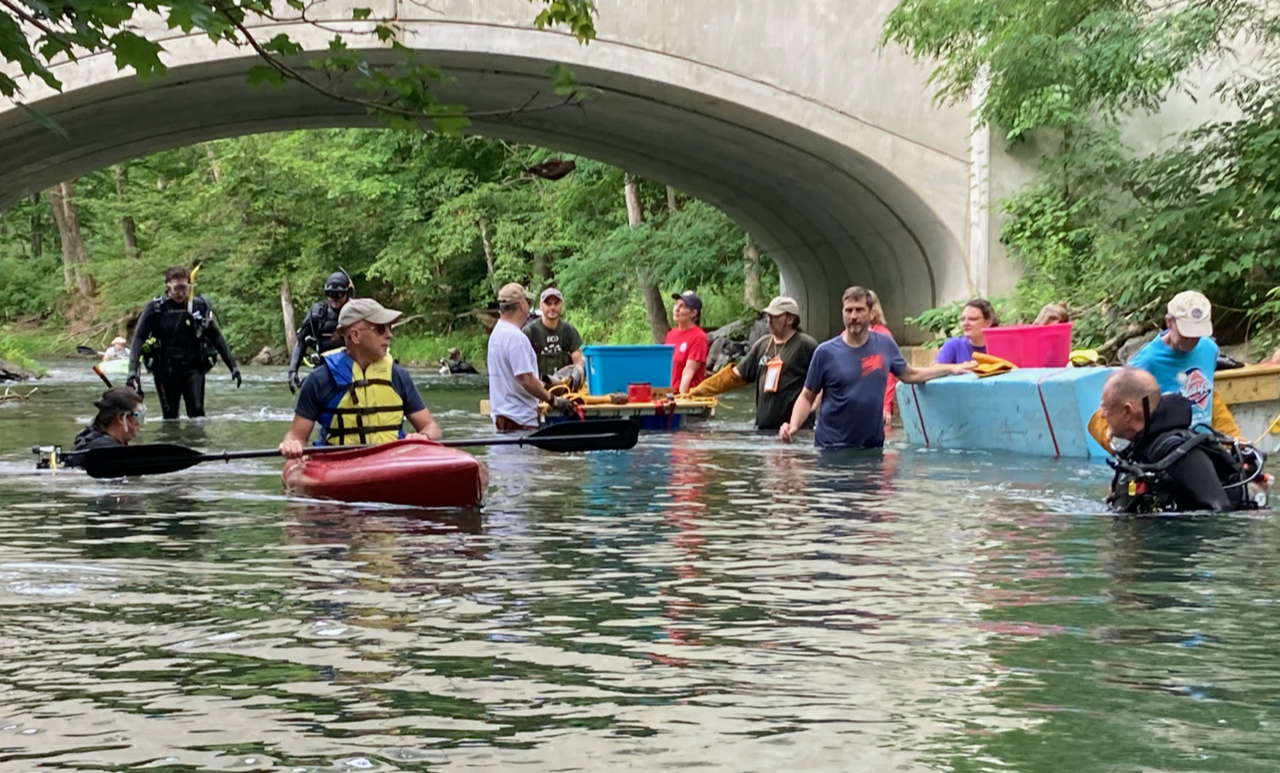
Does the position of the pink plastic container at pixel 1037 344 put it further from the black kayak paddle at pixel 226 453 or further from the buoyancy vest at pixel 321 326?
the buoyancy vest at pixel 321 326

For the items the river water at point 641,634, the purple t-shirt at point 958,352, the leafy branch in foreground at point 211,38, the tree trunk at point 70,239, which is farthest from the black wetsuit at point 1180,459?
the tree trunk at point 70,239

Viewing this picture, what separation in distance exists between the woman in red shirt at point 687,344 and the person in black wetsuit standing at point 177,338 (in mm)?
4025

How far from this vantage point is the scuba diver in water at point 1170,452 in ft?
22.7

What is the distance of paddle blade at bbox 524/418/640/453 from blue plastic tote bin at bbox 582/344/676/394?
5663 mm

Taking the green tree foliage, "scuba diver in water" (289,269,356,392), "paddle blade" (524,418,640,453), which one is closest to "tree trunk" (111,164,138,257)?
the green tree foliage

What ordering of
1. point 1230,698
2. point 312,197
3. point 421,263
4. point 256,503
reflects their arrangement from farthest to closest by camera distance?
point 312,197 < point 421,263 < point 256,503 < point 1230,698

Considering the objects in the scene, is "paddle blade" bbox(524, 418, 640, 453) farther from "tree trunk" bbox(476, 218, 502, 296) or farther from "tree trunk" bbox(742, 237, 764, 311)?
"tree trunk" bbox(476, 218, 502, 296)

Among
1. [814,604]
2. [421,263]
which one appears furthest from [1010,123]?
[421,263]

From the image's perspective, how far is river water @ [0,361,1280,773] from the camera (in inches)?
152

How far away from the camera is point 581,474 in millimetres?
11258

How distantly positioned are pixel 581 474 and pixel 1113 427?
4.89 meters

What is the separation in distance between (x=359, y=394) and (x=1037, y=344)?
18.2ft

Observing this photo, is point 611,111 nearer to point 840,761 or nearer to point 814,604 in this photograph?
point 814,604

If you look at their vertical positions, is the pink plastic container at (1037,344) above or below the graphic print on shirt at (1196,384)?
above
